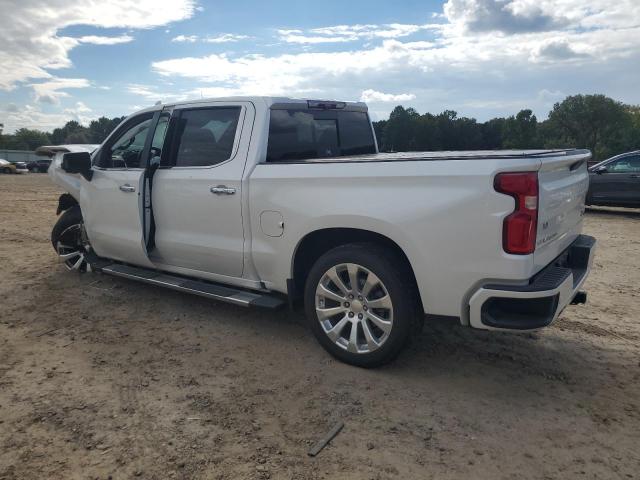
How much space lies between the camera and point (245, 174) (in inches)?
161

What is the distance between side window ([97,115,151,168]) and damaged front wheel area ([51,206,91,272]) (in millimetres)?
1135

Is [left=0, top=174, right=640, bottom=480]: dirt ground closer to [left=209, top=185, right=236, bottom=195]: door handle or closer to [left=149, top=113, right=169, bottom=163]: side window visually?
[left=209, top=185, right=236, bottom=195]: door handle

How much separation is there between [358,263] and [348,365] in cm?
78

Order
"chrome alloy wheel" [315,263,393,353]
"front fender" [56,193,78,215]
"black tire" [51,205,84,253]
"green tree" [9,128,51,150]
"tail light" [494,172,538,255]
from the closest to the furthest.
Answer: "tail light" [494,172,538,255]
"chrome alloy wheel" [315,263,393,353]
"black tire" [51,205,84,253]
"front fender" [56,193,78,215]
"green tree" [9,128,51,150]

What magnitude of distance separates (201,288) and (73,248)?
2.67 meters

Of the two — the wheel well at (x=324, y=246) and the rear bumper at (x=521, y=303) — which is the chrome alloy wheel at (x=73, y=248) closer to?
the wheel well at (x=324, y=246)

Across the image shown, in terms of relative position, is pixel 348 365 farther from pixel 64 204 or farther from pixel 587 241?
pixel 64 204

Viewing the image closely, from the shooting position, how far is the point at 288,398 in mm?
3334

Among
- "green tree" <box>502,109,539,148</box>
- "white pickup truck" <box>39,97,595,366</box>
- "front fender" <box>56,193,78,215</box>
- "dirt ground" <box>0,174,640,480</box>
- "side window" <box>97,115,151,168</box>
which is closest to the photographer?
"dirt ground" <box>0,174,640,480</box>

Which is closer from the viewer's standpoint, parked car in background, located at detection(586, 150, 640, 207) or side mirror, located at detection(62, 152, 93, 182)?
side mirror, located at detection(62, 152, 93, 182)

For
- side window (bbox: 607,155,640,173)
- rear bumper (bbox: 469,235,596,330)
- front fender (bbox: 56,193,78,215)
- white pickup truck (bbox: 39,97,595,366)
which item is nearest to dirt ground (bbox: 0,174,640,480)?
white pickup truck (bbox: 39,97,595,366)

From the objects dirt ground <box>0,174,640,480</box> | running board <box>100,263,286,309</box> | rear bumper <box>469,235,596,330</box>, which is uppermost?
rear bumper <box>469,235,596,330</box>

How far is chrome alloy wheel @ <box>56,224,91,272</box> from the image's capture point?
6.23m

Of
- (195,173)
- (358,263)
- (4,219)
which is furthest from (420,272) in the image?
(4,219)
